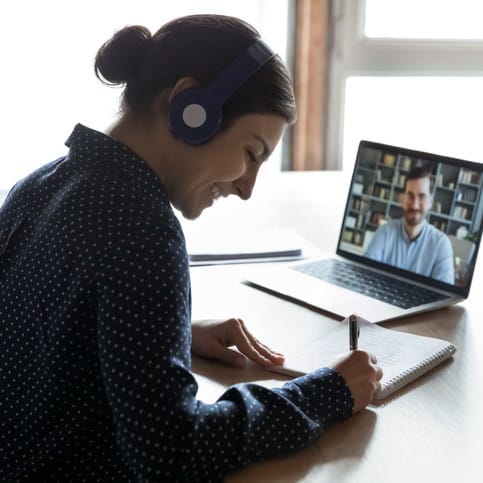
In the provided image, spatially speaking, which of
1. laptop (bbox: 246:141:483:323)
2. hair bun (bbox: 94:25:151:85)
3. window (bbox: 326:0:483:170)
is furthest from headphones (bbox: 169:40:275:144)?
window (bbox: 326:0:483:170)

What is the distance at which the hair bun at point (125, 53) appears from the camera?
1045mm

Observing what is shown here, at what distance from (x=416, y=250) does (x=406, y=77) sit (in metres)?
1.14

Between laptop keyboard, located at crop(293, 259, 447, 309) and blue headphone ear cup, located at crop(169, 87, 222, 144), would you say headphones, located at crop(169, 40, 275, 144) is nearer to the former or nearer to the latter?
blue headphone ear cup, located at crop(169, 87, 222, 144)

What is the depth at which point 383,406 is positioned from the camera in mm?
1026

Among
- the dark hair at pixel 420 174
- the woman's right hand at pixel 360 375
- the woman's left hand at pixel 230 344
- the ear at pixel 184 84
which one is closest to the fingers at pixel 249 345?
the woman's left hand at pixel 230 344

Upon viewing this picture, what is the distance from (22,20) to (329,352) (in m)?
1.42

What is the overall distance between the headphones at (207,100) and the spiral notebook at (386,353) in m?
0.35

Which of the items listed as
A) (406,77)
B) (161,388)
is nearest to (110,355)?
(161,388)

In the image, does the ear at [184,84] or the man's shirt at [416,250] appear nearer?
the ear at [184,84]

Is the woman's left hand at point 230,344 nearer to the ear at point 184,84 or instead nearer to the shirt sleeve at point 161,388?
the shirt sleeve at point 161,388

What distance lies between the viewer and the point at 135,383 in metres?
0.81

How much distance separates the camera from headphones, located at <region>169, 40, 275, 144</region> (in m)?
0.97

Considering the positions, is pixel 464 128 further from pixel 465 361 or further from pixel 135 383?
pixel 135 383

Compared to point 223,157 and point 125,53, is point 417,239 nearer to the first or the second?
point 223,157
